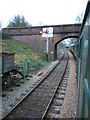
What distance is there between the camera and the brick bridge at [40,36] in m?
38.1

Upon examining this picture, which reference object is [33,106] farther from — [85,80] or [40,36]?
[40,36]

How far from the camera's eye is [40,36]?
128 ft

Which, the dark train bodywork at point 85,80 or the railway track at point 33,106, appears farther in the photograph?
the railway track at point 33,106

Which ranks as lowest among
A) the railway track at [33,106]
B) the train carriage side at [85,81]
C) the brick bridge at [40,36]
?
the railway track at [33,106]

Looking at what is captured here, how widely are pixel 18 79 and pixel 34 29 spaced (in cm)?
2343

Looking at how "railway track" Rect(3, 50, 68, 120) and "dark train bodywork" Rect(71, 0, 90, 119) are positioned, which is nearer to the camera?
"dark train bodywork" Rect(71, 0, 90, 119)

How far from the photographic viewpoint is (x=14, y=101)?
10859 mm

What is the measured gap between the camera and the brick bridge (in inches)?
1500

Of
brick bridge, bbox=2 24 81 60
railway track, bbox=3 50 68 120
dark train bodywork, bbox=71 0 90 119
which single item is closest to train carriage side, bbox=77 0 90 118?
dark train bodywork, bbox=71 0 90 119

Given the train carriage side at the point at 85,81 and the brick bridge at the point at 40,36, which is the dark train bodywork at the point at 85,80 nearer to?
the train carriage side at the point at 85,81

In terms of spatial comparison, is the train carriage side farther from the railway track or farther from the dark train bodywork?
the railway track

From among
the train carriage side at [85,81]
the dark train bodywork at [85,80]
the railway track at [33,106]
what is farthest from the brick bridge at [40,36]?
the train carriage side at [85,81]

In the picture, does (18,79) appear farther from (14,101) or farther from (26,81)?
(14,101)

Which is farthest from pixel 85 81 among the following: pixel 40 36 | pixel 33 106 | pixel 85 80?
pixel 40 36
